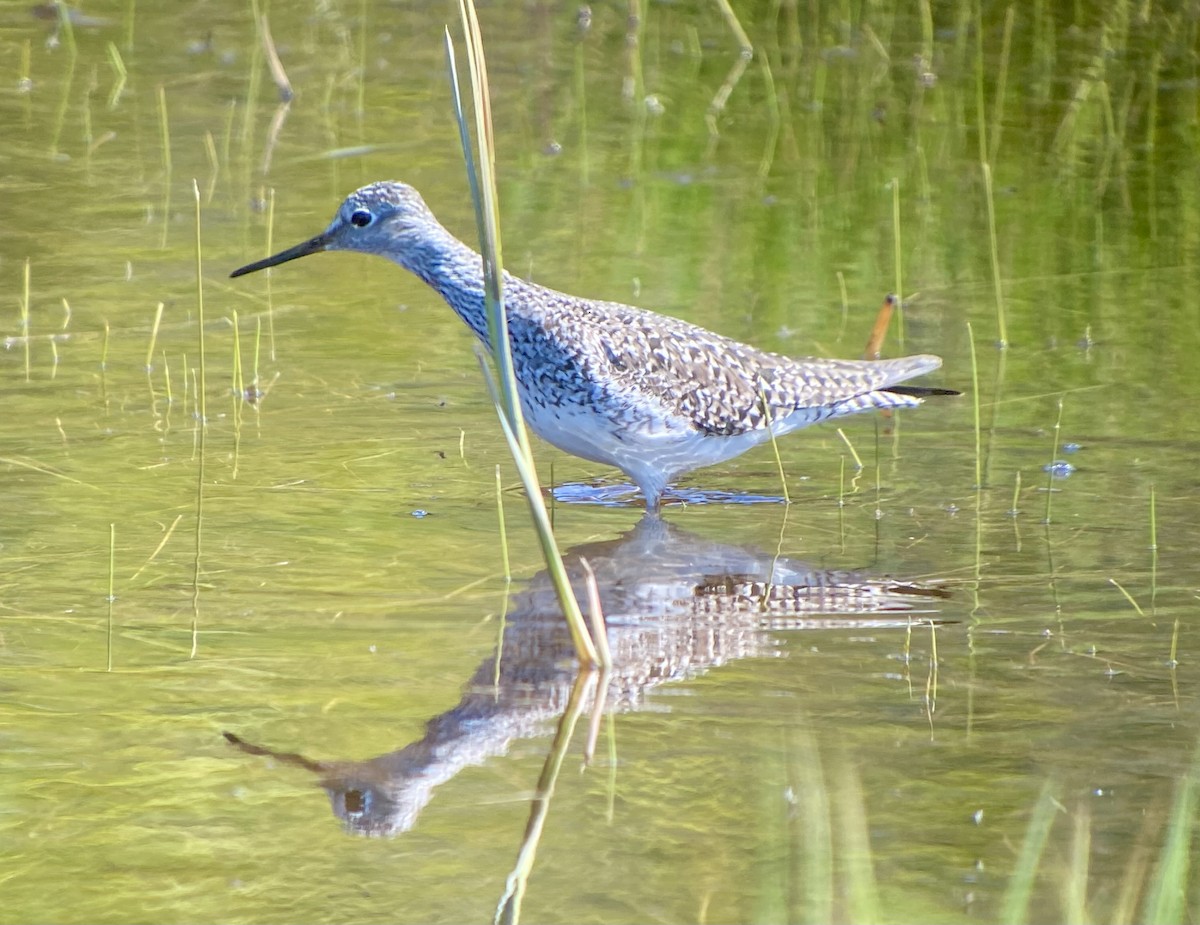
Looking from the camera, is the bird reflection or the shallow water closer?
the shallow water

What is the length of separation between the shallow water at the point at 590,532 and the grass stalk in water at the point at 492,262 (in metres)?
0.54

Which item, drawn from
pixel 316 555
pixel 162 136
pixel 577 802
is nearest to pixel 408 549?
pixel 316 555

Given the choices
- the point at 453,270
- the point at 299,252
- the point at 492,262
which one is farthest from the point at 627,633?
the point at 299,252

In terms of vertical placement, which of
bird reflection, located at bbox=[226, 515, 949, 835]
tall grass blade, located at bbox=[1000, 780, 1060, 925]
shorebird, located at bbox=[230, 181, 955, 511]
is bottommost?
tall grass blade, located at bbox=[1000, 780, 1060, 925]

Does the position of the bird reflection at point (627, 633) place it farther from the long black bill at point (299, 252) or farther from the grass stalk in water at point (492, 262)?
the long black bill at point (299, 252)

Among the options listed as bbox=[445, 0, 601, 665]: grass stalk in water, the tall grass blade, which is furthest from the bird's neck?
the tall grass blade

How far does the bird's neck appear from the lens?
711cm

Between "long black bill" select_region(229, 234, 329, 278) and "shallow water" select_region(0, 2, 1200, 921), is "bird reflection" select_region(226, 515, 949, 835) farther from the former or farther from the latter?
"long black bill" select_region(229, 234, 329, 278)

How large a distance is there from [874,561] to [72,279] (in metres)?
4.36

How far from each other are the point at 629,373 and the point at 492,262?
7.12 feet

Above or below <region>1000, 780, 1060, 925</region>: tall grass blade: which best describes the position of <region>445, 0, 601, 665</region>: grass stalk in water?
above

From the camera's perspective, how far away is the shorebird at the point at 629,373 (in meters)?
6.74

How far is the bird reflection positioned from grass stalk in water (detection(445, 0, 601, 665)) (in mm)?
349

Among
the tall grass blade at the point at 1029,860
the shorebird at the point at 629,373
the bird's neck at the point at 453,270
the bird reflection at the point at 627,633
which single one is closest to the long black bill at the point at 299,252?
the shorebird at the point at 629,373
